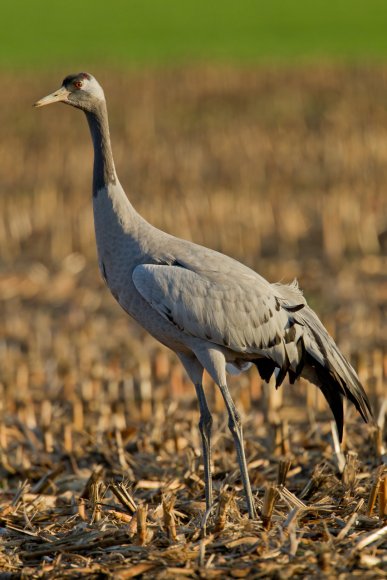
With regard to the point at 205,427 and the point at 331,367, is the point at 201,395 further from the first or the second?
the point at 331,367

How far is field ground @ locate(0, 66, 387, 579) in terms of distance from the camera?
469cm

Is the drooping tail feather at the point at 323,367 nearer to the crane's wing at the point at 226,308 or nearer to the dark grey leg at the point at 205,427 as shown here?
the crane's wing at the point at 226,308

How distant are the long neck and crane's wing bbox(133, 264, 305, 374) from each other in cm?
62

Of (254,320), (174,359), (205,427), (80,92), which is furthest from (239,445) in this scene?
(174,359)

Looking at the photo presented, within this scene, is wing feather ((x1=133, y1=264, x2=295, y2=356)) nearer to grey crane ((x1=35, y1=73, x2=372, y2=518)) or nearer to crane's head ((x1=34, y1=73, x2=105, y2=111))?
grey crane ((x1=35, y1=73, x2=372, y2=518))

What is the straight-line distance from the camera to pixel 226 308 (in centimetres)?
553

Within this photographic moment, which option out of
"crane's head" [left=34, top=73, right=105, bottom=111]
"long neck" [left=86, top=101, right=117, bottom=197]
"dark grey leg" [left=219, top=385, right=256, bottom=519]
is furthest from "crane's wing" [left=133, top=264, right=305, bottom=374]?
"crane's head" [left=34, top=73, right=105, bottom=111]

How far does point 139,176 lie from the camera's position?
710 inches

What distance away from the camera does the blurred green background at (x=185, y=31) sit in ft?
105

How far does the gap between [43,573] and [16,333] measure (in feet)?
19.7

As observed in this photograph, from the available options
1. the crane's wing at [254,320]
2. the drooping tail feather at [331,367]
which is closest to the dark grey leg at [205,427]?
the crane's wing at [254,320]

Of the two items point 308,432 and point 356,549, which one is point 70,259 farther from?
point 356,549

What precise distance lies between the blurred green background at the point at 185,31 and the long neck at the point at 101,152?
2328 centimetres

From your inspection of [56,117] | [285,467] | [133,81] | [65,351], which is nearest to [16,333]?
[65,351]
